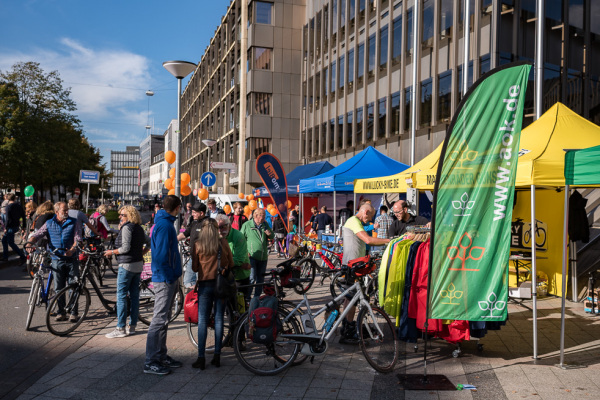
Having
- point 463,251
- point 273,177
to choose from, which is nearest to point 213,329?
point 463,251

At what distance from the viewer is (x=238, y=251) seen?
7.12 meters

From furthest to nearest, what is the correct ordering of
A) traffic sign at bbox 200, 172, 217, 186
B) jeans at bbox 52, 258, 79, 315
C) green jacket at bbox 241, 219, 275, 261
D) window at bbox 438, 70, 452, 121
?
window at bbox 438, 70, 452, 121
traffic sign at bbox 200, 172, 217, 186
green jacket at bbox 241, 219, 275, 261
jeans at bbox 52, 258, 79, 315

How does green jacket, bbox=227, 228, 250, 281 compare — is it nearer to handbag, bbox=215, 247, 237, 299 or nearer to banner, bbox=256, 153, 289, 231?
handbag, bbox=215, 247, 237, 299

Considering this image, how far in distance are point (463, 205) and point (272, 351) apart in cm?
251

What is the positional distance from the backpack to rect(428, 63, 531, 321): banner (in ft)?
5.42

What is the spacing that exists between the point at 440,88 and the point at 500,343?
640 inches

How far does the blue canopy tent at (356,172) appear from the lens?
14771mm

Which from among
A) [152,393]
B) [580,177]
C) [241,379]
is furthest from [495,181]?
[152,393]

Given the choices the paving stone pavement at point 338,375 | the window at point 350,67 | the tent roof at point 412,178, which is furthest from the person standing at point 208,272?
the window at point 350,67

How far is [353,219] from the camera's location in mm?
7016

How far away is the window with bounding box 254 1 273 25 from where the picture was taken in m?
41.9

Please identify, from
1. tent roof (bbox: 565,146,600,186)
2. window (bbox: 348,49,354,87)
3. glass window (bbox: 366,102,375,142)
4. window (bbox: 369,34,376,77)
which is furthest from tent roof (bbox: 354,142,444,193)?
window (bbox: 348,49,354,87)

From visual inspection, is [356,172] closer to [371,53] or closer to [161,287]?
[161,287]

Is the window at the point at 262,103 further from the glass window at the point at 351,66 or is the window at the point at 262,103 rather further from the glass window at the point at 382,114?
the glass window at the point at 382,114
